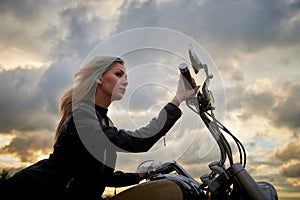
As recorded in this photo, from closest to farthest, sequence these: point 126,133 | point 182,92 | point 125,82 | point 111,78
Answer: point 182,92 → point 126,133 → point 125,82 → point 111,78

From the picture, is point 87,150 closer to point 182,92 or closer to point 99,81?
point 99,81

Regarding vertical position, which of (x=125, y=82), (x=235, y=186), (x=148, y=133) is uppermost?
(x=125, y=82)

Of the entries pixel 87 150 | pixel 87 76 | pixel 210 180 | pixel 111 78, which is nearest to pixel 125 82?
pixel 111 78

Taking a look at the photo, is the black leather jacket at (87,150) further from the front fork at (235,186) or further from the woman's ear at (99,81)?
the front fork at (235,186)

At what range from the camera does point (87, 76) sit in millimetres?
2564

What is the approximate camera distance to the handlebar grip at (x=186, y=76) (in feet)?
5.68

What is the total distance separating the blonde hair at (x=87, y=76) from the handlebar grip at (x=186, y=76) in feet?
2.62

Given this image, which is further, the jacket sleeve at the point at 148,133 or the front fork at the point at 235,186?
the jacket sleeve at the point at 148,133

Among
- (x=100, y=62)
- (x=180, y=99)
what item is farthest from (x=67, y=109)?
(x=180, y=99)

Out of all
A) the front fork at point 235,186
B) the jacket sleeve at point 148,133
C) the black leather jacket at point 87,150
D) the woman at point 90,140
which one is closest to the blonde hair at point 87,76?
the woman at point 90,140

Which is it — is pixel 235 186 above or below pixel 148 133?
below

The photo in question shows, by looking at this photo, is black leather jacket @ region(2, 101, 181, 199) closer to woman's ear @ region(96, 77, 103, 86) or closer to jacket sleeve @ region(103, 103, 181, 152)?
jacket sleeve @ region(103, 103, 181, 152)

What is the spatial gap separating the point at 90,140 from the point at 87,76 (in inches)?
26.4

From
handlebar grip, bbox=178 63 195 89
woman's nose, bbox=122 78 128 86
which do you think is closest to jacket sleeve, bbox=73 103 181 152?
handlebar grip, bbox=178 63 195 89
